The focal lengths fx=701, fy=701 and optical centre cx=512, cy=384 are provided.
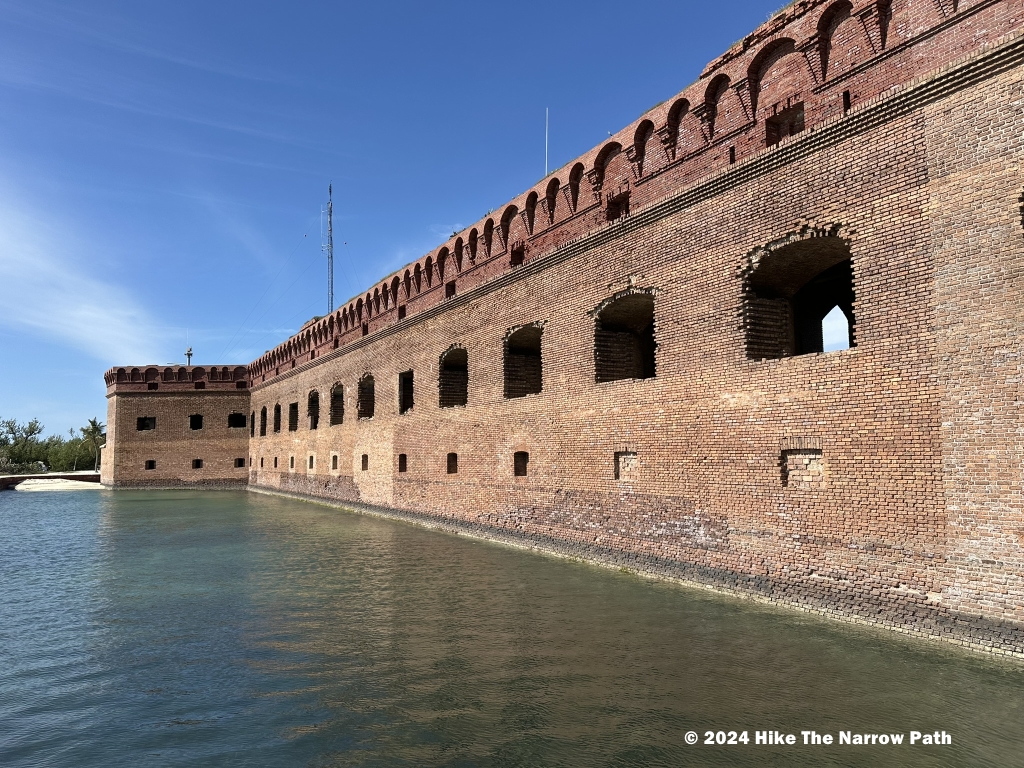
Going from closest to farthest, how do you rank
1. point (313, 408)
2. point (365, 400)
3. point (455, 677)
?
point (455, 677) < point (365, 400) < point (313, 408)

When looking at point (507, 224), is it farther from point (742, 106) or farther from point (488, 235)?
point (742, 106)

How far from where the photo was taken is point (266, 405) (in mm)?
30859

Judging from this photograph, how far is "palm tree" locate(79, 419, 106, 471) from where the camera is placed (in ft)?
192

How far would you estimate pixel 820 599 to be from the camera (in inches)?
269

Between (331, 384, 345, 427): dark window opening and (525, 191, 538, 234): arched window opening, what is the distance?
11.9m

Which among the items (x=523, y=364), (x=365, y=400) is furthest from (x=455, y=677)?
(x=365, y=400)

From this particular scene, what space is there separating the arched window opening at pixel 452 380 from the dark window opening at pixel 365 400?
525 centimetres

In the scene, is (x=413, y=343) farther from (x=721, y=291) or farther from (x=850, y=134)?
(x=850, y=134)

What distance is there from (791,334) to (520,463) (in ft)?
17.4

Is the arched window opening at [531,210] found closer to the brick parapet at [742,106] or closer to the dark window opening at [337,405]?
the brick parapet at [742,106]

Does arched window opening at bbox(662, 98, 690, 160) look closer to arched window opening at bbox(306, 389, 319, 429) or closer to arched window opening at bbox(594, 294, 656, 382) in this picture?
arched window opening at bbox(594, 294, 656, 382)

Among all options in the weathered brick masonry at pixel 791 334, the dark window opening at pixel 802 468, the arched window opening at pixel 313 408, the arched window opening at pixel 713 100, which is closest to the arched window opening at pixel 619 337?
the weathered brick masonry at pixel 791 334

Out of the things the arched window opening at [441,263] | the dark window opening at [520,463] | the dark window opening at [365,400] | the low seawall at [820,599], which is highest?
the arched window opening at [441,263]

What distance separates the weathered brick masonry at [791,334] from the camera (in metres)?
5.87
